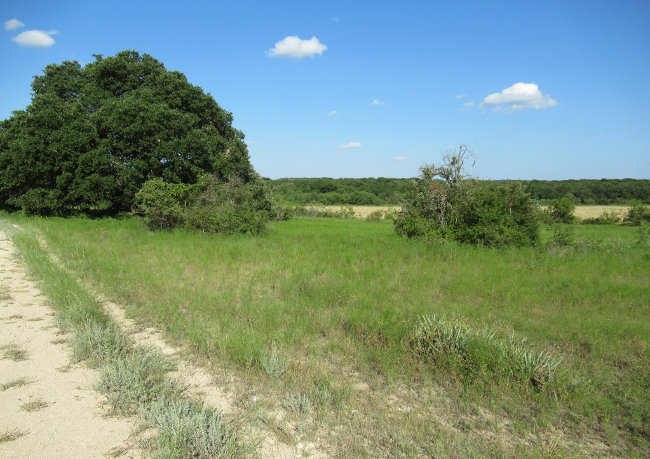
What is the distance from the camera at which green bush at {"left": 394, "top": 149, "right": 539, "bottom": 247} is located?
43.8 ft

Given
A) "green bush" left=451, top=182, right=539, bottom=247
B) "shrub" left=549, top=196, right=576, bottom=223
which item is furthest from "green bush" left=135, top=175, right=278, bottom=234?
"shrub" left=549, top=196, right=576, bottom=223

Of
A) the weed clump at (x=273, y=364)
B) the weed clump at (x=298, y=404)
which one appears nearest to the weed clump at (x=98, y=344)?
the weed clump at (x=273, y=364)

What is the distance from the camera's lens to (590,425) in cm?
372

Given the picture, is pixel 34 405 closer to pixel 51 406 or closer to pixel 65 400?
pixel 51 406

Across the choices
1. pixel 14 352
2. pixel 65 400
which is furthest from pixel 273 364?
pixel 14 352

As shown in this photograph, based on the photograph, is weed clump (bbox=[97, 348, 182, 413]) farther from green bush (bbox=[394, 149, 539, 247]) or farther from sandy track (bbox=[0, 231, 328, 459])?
green bush (bbox=[394, 149, 539, 247])

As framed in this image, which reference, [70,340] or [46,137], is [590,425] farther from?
[46,137]

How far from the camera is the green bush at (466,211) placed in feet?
43.8

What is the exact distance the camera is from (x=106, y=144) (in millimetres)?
20016

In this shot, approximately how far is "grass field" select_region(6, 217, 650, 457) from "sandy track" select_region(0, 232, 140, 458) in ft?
4.05

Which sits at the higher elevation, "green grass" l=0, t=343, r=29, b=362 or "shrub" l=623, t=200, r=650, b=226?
"shrub" l=623, t=200, r=650, b=226

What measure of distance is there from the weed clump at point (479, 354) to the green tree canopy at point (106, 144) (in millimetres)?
18357

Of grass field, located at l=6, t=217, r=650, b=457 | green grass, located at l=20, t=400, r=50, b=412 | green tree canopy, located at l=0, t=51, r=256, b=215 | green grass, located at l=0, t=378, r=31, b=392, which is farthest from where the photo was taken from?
green tree canopy, located at l=0, t=51, r=256, b=215

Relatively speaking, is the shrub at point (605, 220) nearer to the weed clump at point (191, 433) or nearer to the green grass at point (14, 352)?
the weed clump at point (191, 433)
